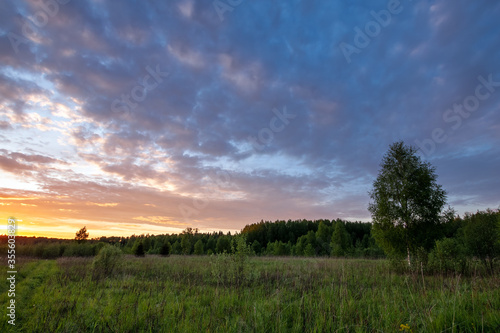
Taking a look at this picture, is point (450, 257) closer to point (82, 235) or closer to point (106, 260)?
Result: point (106, 260)

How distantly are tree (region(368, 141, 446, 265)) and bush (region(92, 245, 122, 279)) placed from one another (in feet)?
73.1

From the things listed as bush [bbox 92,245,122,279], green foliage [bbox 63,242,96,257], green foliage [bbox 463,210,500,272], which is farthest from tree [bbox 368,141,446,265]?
green foliage [bbox 63,242,96,257]

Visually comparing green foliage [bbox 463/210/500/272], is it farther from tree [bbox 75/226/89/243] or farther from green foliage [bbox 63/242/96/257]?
tree [bbox 75/226/89/243]

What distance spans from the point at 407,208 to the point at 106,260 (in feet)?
81.5

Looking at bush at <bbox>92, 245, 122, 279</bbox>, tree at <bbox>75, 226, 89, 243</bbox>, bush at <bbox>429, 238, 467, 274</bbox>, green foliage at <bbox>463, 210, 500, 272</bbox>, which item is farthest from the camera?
tree at <bbox>75, 226, 89, 243</bbox>

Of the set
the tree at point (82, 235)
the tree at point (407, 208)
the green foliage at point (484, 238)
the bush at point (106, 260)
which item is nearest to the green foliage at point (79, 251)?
the tree at point (82, 235)

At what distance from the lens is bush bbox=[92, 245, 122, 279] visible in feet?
58.2

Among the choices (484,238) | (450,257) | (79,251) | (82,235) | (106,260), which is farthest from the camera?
(82,235)

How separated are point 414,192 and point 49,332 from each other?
72.7 ft

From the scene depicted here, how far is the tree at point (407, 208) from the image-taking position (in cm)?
1780

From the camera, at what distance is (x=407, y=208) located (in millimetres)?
18156

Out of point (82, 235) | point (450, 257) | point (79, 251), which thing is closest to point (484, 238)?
point (450, 257)

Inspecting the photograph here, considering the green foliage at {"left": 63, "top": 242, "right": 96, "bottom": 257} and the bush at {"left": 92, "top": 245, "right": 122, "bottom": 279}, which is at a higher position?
the bush at {"left": 92, "top": 245, "right": 122, "bottom": 279}

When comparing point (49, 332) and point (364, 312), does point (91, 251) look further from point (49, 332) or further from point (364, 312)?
point (364, 312)
